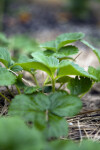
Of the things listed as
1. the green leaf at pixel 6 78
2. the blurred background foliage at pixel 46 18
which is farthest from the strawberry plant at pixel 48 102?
the blurred background foliage at pixel 46 18

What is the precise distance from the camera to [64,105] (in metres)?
0.91

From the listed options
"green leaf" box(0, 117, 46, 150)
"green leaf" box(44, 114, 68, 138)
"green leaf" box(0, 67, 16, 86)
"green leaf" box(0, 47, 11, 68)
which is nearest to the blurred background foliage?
"green leaf" box(0, 47, 11, 68)

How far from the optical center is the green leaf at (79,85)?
41.6 inches

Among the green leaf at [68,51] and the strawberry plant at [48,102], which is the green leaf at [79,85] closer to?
the strawberry plant at [48,102]

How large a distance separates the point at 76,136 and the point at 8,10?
4.62 meters

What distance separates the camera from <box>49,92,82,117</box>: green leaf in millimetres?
875

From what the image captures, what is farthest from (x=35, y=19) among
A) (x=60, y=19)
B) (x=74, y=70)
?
(x=74, y=70)

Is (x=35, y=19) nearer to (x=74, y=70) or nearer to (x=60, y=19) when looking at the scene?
(x=60, y=19)

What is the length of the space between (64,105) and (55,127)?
0.12 meters

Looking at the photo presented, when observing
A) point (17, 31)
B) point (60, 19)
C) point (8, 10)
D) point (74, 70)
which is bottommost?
point (74, 70)

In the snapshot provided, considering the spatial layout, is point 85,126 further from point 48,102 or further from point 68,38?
point 68,38

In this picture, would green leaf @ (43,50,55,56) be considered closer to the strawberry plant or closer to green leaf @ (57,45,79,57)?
green leaf @ (57,45,79,57)

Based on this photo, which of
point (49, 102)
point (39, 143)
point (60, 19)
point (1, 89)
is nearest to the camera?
point (39, 143)

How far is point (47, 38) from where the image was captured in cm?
352
